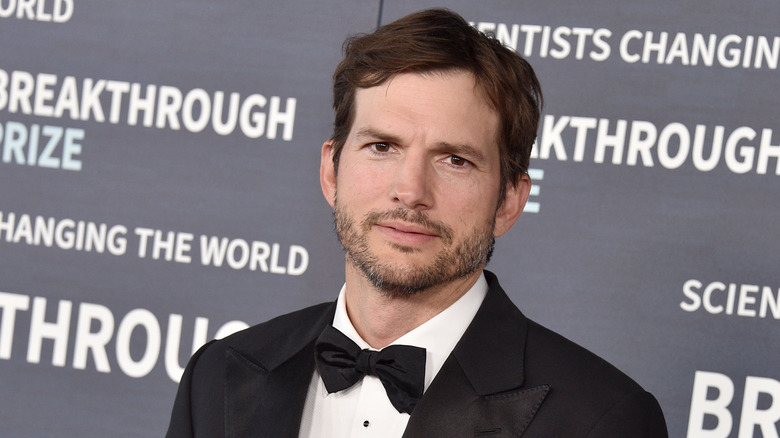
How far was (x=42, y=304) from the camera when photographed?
9.45 ft

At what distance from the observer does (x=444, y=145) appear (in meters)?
1.67

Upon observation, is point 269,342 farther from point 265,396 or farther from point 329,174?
point 329,174

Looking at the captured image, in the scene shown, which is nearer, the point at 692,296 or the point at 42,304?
the point at 692,296

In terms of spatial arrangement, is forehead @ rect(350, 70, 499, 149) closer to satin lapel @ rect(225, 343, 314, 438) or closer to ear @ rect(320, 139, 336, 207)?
ear @ rect(320, 139, 336, 207)

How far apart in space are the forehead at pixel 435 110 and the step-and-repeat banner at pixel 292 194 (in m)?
0.91

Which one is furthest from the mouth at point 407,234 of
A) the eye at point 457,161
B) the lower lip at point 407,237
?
the eye at point 457,161

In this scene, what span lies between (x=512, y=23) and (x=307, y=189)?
2.34 feet

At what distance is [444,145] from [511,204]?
0.24m

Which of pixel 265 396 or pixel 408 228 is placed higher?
pixel 408 228

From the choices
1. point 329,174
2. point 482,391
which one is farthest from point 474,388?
point 329,174

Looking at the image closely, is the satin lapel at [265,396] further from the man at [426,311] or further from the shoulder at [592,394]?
the shoulder at [592,394]

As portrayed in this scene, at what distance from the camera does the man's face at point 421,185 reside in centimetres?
165

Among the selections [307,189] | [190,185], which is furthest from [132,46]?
[307,189]

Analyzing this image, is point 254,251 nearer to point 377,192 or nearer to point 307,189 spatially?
point 307,189
